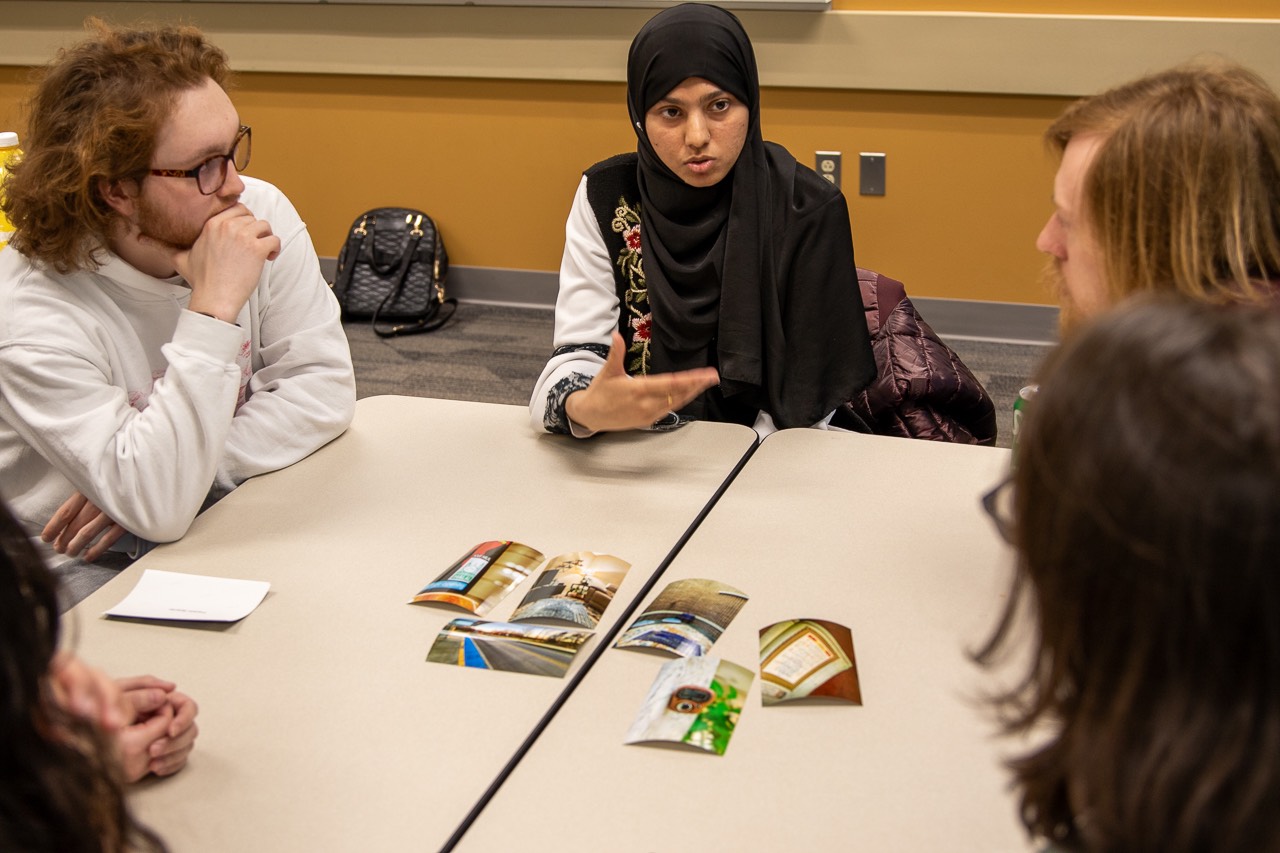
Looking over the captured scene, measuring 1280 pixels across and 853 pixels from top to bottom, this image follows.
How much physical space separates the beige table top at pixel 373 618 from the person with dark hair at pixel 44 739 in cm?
26

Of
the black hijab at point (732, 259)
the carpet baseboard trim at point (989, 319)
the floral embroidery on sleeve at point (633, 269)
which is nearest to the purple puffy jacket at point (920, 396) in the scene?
the black hijab at point (732, 259)

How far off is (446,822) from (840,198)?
4.49ft

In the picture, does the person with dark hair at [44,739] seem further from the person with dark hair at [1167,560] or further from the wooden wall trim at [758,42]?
the wooden wall trim at [758,42]

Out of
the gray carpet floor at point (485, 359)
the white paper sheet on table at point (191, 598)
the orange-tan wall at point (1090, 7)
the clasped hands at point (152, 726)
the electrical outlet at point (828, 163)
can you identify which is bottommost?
the gray carpet floor at point (485, 359)

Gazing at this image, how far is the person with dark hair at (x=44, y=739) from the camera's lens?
699mm

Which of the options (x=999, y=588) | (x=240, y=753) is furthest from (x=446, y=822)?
(x=999, y=588)

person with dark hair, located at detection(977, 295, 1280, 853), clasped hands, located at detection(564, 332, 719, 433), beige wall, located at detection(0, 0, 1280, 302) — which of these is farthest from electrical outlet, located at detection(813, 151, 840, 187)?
person with dark hair, located at detection(977, 295, 1280, 853)

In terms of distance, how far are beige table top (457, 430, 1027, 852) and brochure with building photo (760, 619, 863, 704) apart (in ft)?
0.04

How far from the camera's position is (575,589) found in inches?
54.7

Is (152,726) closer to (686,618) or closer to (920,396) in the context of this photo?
(686,618)

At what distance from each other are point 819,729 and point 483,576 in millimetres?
473

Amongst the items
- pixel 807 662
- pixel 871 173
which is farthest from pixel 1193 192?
pixel 871 173

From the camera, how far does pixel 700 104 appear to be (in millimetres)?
1966

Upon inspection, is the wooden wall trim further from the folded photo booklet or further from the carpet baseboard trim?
the folded photo booklet
